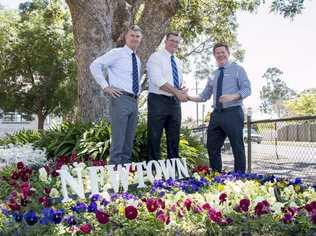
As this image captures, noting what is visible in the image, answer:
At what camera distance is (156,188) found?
197 inches

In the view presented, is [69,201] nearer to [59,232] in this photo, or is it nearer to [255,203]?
[59,232]

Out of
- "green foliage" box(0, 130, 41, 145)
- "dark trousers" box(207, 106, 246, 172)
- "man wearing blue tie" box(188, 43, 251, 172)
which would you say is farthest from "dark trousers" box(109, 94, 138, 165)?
"green foliage" box(0, 130, 41, 145)

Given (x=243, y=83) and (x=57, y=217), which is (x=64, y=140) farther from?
(x=57, y=217)

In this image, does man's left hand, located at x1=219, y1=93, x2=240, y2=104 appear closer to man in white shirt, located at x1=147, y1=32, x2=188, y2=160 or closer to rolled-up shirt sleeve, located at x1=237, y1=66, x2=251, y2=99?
rolled-up shirt sleeve, located at x1=237, y1=66, x2=251, y2=99

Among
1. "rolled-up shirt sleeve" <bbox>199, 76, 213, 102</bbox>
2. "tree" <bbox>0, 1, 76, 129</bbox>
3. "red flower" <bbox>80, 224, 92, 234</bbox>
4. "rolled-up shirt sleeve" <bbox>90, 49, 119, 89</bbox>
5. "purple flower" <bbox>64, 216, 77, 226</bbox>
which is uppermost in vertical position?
"tree" <bbox>0, 1, 76, 129</bbox>

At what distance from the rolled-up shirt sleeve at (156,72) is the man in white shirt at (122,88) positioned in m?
0.17

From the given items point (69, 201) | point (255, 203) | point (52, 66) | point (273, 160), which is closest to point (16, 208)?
point (69, 201)

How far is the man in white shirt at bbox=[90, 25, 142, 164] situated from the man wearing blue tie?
770 mm

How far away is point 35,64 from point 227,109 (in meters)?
21.0

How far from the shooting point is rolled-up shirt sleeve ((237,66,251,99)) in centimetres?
627

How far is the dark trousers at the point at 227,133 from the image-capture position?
20.6ft

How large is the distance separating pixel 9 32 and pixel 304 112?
36.2 metres

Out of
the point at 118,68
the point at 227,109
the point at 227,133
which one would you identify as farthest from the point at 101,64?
the point at 227,133

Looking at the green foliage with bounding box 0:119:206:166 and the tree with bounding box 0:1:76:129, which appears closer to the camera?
the green foliage with bounding box 0:119:206:166
